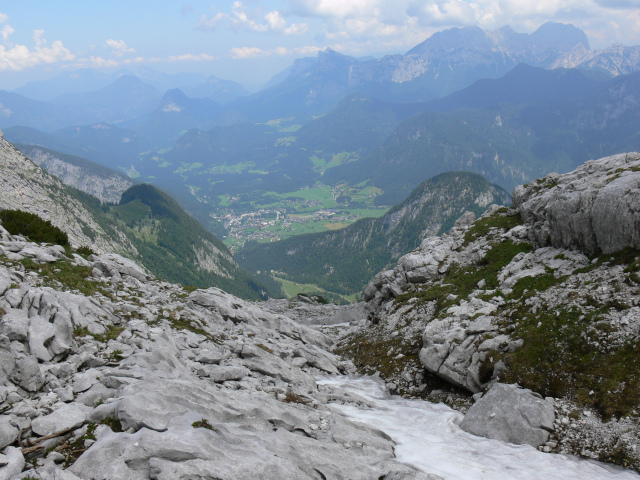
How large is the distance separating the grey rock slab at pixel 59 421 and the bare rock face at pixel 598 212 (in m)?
36.4

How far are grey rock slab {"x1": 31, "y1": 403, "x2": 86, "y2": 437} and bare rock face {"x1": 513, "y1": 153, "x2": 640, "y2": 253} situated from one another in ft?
119

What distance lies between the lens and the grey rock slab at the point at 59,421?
1426 centimetres

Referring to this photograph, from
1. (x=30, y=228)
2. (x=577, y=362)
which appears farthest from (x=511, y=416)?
(x=30, y=228)

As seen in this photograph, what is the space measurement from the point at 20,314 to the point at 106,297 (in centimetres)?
978

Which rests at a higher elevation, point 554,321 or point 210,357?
point 554,321

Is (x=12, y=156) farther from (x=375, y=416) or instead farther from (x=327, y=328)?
(x=375, y=416)

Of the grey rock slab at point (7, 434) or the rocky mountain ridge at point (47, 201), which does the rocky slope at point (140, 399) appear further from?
the rocky mountain ridge at point (47, 201)

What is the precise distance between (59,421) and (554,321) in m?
29.4

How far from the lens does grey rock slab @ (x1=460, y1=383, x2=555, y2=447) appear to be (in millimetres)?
20844

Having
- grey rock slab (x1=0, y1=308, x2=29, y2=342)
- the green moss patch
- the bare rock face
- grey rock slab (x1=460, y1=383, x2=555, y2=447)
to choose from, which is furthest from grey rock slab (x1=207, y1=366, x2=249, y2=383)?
the bare rock face

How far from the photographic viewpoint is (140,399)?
633 inches

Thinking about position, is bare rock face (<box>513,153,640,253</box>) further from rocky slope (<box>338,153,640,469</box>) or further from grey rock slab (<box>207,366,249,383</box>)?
grey rock slab (<box>207,366,249,383</box>)

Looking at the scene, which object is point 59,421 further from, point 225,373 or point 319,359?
point 319,359

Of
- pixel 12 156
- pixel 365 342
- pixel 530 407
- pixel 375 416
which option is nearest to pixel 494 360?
pixel 530 407
